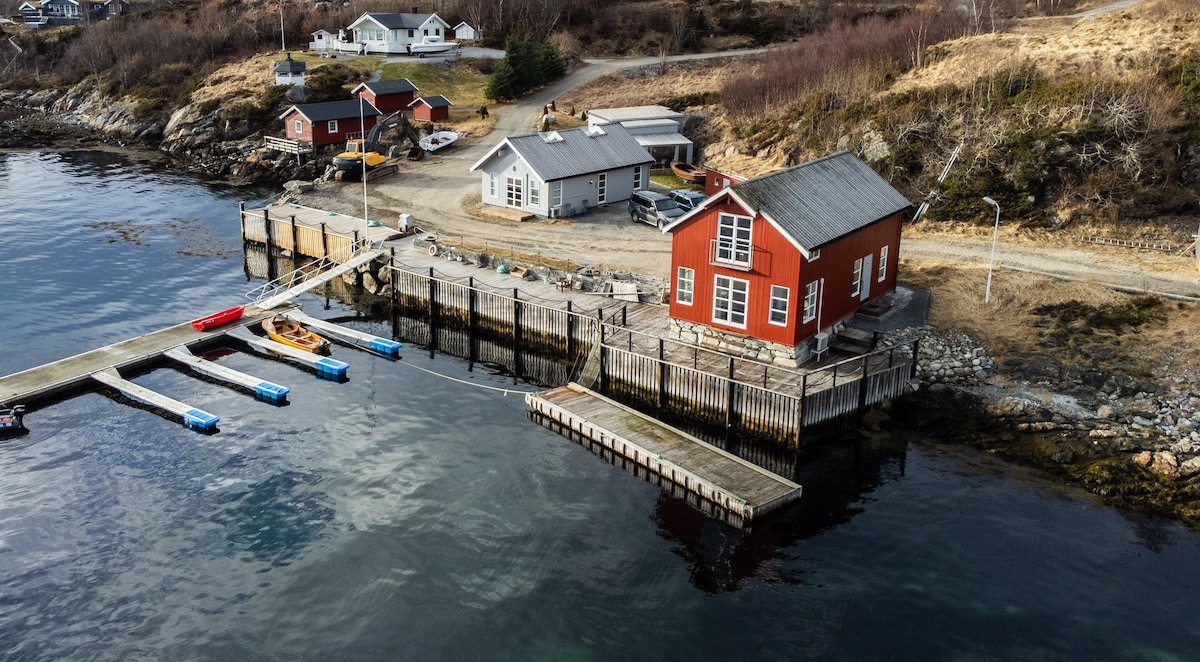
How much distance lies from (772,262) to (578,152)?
28.4 metres

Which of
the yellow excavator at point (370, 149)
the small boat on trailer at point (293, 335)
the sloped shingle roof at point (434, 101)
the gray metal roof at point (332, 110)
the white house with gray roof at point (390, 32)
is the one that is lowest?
the small boat on trailer at point (293, 335)

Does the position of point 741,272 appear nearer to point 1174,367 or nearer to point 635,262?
point 635,262

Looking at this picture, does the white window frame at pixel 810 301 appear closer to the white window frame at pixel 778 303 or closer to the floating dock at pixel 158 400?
the white window frame at pixel 778 303

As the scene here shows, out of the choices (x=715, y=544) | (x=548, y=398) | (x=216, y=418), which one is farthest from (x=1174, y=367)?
(x=216, y=418)

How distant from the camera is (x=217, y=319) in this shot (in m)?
50.2

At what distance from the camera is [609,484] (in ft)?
121

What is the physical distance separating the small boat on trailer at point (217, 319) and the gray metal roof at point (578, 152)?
21132mm

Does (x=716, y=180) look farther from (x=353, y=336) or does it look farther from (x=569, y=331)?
(x=353, y=336)

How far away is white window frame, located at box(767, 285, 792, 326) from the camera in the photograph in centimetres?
4106

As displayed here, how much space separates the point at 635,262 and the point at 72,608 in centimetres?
3384

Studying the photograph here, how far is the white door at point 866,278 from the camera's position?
46406mm

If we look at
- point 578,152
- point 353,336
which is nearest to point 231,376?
point 353,336

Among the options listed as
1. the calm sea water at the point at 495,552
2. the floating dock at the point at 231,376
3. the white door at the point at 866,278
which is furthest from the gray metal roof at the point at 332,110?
the white door at the point at 866,278

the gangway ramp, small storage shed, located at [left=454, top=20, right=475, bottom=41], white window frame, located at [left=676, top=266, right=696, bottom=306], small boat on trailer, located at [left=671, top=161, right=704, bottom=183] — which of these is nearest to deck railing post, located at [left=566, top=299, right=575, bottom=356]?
white window frame, located at [left=676, top=266, right=696, bottom=306]
